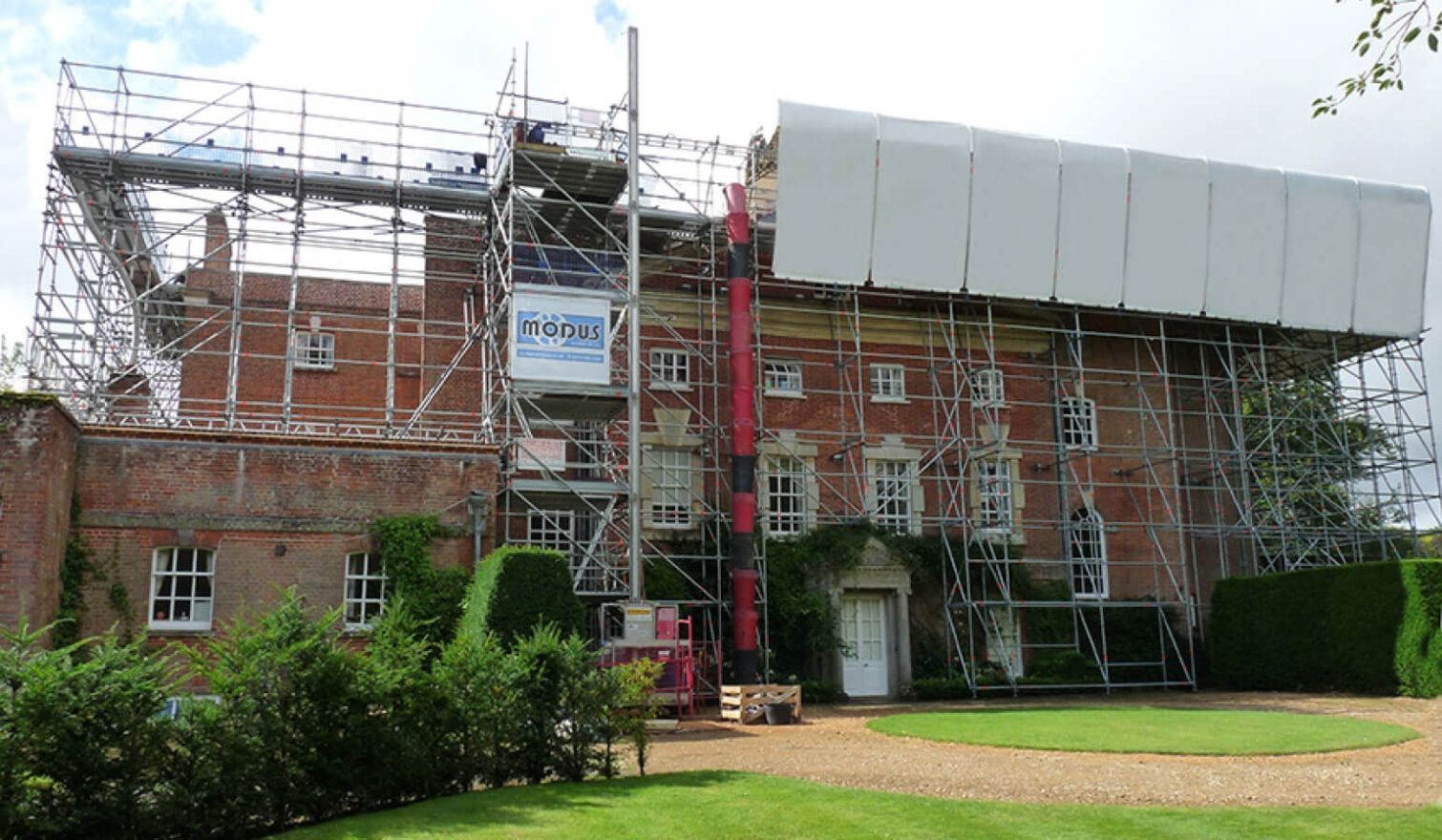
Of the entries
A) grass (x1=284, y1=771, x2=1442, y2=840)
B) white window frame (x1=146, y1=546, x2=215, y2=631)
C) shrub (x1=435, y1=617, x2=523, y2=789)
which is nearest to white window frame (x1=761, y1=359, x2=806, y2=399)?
white window frame (x1=146, y1=546, x2=215, y2=631)

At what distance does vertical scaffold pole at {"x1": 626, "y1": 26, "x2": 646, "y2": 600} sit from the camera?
70.8 feet

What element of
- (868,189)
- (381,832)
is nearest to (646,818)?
(381,832)

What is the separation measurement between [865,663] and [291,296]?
13758 mm

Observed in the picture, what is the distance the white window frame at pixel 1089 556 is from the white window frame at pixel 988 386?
3366 mm

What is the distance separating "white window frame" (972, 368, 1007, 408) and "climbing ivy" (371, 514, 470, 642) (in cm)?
1276

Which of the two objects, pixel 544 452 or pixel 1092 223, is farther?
pixel 1092 223

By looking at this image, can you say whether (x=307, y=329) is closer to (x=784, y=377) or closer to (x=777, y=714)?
(x=784, y=377)

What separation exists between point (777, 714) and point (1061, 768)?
6720 mm

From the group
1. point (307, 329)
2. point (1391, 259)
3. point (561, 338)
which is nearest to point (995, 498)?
point (561, 338)

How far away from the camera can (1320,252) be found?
2867 cm

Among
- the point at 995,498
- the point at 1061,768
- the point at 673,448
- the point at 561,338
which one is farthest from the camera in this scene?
the point at 995,498

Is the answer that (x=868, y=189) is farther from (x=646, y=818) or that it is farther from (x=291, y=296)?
(x=646, y=818)

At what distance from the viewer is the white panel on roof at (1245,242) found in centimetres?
2794

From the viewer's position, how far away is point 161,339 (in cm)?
2416
